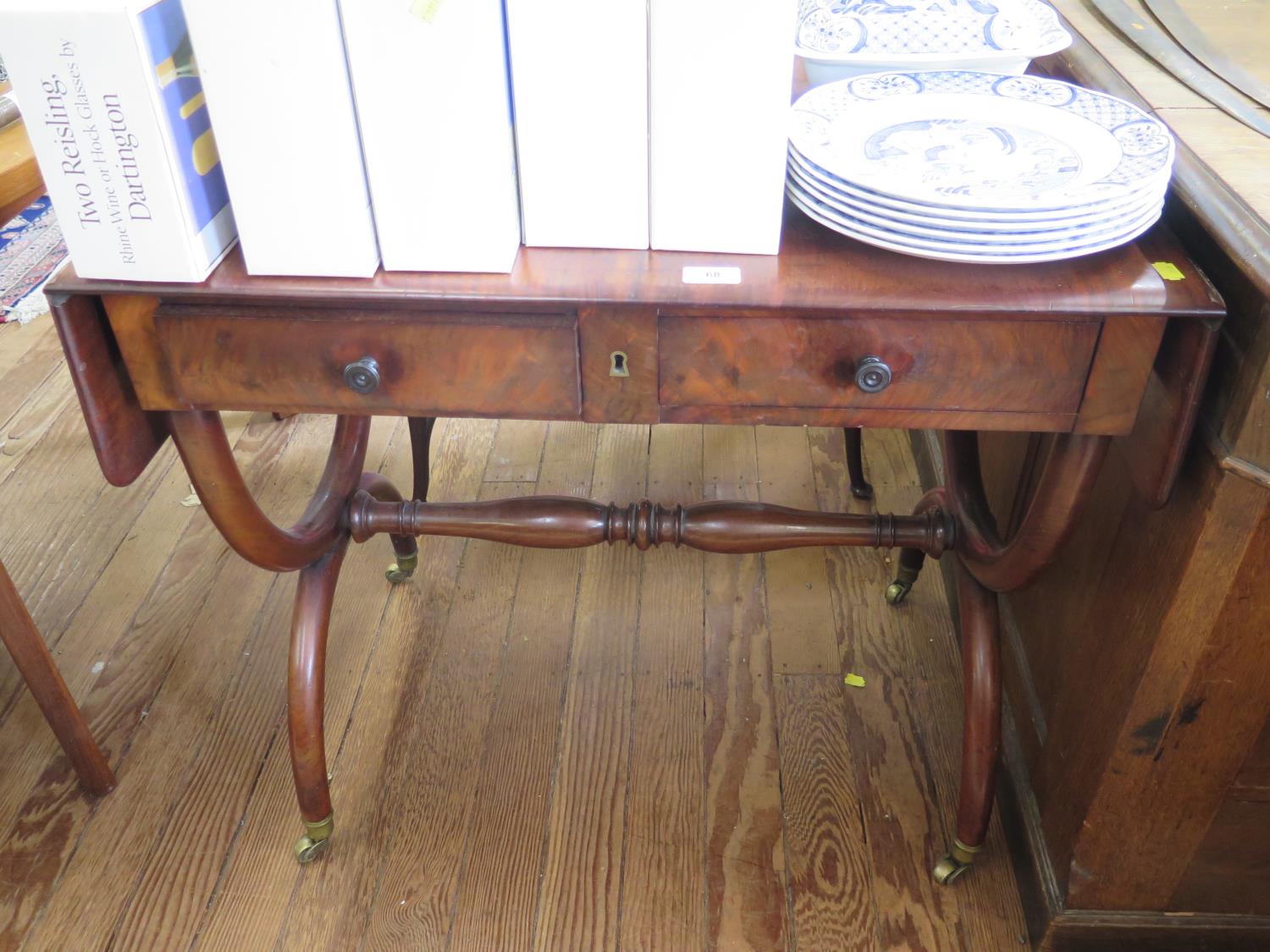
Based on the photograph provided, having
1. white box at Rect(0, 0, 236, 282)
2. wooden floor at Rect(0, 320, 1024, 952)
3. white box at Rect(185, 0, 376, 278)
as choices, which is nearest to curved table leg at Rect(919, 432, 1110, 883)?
wooden floor at Rect(0, 320, 1024, 952)

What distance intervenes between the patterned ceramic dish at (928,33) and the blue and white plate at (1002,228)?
0.31m

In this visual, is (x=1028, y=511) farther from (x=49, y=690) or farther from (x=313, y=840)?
(x=49, y=690)

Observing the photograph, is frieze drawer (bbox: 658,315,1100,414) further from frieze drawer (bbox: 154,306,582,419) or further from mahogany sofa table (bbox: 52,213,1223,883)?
frieze drawer (bbox: 154,306,582,419)

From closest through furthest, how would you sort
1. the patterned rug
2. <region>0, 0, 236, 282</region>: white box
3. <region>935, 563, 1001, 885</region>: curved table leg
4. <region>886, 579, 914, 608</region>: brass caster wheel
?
<region>0, 0, 236, 282</region>: white box
<region>935, 563, 1001, 885</region>: curved table leg
<region>886, 579, 914, 608</region>: brass caster wheel
the patterned rug

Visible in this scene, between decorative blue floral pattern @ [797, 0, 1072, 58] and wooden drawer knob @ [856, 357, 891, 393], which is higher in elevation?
decorative blue floral pattern @ [797, 0, 1072, 58]

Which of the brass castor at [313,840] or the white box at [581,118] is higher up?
the white box at [581,118]

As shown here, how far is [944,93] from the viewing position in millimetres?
1084

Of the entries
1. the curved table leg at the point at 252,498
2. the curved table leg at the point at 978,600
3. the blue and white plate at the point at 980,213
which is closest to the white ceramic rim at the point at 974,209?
the blue and white plate at the point at 980,213

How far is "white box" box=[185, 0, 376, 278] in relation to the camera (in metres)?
0.83

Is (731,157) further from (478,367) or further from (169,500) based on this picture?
(169,500)

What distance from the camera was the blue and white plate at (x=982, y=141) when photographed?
0.90 meters

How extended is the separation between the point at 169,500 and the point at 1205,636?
1.74 metres

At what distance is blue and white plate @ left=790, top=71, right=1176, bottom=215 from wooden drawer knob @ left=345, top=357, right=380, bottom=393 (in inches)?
17.1

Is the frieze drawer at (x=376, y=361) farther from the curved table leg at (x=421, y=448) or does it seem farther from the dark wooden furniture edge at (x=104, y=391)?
the curved table leg at (x=421, y=448)
